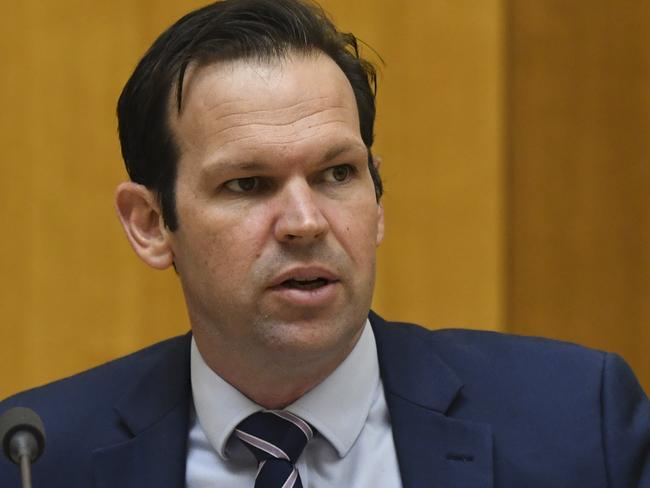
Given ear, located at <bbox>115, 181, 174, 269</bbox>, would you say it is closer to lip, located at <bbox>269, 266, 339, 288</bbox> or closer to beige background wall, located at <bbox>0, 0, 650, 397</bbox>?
lip, located at <bbox>269, 266, 339, 288</bbox>

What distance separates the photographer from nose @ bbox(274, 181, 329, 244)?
1.69 metres

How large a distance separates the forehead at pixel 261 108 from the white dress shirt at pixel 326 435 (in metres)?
0.31

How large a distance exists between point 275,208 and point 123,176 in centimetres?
93

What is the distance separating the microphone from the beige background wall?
3.74ft

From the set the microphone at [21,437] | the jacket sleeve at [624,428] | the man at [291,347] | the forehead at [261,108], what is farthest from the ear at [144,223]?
the jacket sleeve at [624,428]

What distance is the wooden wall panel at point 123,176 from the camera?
2551 mm

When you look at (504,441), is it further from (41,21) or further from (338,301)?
(41,21)

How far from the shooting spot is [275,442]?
70.4 inches

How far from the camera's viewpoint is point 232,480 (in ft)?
5.96

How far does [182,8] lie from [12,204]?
499 mm

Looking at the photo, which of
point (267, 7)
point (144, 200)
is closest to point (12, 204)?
point (144, 200)

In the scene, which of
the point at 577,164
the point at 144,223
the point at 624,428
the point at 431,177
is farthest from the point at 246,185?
the point at 577,164

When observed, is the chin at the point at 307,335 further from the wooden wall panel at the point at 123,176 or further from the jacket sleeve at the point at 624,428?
the wooden wall panel at the point at 123,176

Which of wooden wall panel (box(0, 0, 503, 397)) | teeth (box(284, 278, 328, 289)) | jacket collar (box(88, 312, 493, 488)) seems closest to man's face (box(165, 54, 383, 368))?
teeth (box(284, 278, 328, 289))
